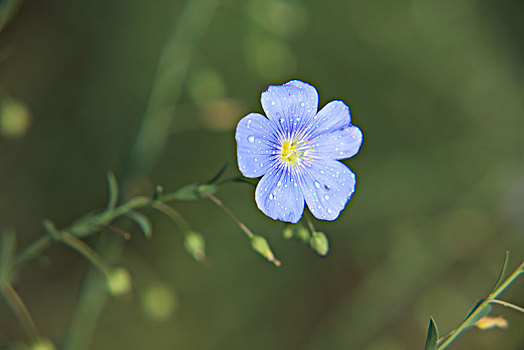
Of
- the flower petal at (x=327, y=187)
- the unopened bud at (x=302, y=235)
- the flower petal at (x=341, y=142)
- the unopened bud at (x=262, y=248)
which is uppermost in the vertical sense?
the flower petal at (x=341, y=142)

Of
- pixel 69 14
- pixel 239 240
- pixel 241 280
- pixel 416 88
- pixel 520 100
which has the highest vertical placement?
pixel 520 100

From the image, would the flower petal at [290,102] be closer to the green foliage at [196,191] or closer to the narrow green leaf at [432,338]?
the green foliage at [196,191]

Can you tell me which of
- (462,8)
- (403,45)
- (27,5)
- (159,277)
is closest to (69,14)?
(27,5)

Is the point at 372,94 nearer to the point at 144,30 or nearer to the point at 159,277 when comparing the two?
the point at 144,30

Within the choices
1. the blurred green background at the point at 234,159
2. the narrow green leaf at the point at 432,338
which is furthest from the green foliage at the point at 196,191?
the blurred green background at the point at 234,159

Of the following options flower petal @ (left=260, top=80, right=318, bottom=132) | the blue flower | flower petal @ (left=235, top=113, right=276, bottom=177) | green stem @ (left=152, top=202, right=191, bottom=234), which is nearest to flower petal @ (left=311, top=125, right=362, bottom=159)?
the blue flower

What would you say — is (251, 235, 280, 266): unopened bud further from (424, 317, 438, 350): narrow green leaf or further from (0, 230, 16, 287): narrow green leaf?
(0, 230, 16, 287): narrow green leaf

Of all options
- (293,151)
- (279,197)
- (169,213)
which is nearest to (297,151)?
(293,151)
